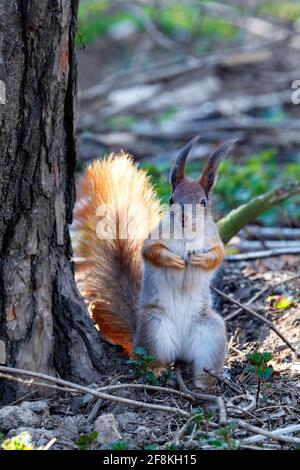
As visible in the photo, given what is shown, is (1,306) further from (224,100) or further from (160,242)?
(224,100)

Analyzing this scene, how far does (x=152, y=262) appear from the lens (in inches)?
152

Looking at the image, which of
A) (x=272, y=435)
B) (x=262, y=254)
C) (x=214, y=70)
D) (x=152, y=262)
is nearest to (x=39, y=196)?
(x=152, y=262)

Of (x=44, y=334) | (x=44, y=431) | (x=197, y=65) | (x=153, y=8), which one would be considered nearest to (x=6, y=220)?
(x=44, y=334)

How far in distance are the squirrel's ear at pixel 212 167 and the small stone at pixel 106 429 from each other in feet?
3.91

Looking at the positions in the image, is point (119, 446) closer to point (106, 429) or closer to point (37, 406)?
point (106, 429)

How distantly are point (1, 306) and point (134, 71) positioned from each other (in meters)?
6.18

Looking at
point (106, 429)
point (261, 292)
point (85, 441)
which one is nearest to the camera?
point (85, 441)

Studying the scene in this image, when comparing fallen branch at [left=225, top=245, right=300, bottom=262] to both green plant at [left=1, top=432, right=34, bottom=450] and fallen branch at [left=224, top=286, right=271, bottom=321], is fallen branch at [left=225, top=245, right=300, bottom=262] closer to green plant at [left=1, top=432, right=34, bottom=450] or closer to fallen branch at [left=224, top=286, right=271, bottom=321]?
fallen branch at [left=224, top=286, right=271, bottom=321]

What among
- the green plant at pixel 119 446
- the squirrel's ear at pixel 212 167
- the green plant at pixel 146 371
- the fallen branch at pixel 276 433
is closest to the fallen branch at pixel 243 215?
the squirrel's ear at pixel 212 167

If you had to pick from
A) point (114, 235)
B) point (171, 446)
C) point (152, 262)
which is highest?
point (114, 235)

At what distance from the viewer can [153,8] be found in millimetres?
10445

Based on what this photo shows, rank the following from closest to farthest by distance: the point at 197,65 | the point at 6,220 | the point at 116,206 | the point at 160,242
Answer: the point at 6,220
the point at 160,242
the point at 116,206
the point at 197,65

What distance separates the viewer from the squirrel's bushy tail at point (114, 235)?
418cm

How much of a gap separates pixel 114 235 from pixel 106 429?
4.28 ft
